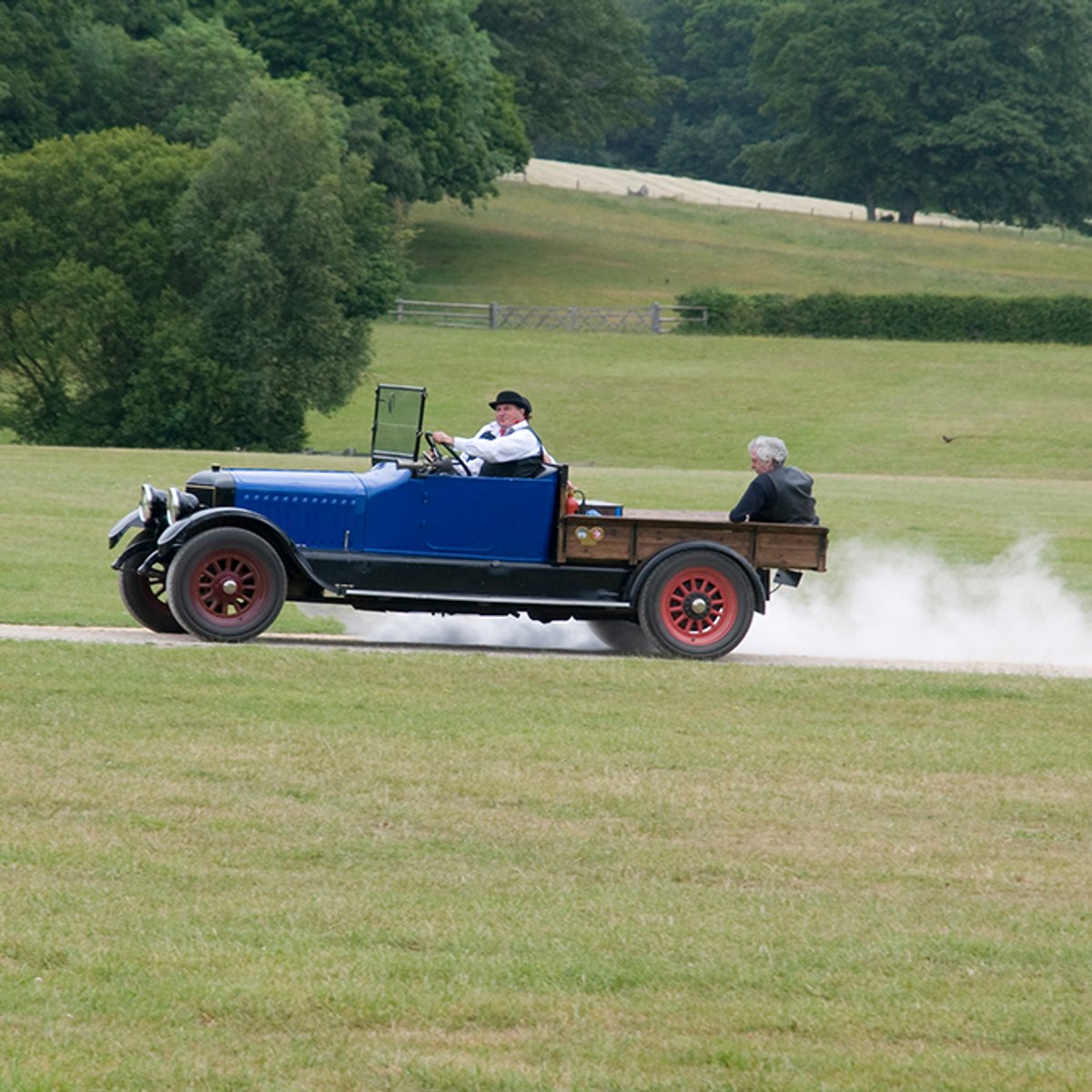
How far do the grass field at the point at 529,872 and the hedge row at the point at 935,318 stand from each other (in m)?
56.7

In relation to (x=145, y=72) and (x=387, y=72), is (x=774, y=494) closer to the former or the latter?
(x=145, y=72)

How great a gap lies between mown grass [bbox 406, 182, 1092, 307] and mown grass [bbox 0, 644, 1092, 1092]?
68.7 m

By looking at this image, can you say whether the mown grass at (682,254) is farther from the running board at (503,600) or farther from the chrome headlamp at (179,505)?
the chrome headlamp at (179,505)

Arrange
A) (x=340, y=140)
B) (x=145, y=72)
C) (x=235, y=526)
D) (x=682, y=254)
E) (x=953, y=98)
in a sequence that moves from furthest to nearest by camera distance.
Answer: (x=953, y=98), (x=682, y=254), (x=145, y=72), (x=340, y=140), (x=235, y=526)

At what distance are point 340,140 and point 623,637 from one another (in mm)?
57186

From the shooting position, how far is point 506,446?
13469 millimetres

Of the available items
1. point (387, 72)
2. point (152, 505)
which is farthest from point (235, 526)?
point (387, 72)

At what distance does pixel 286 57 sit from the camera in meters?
79.6

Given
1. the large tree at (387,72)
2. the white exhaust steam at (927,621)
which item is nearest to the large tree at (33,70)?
the large tree at (387,72)

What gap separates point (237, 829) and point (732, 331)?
6669 cm

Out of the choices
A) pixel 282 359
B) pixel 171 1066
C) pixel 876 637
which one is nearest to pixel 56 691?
pixel 171 1066

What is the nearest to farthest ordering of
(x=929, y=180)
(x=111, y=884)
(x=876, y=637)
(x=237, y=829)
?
(x=111, y=884) < (x=237, y=829) < (x=876, y=637) < (x=929, y=180)

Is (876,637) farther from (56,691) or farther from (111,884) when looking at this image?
(111,884)

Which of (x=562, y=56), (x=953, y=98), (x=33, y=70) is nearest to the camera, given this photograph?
(x=33, y=70)
